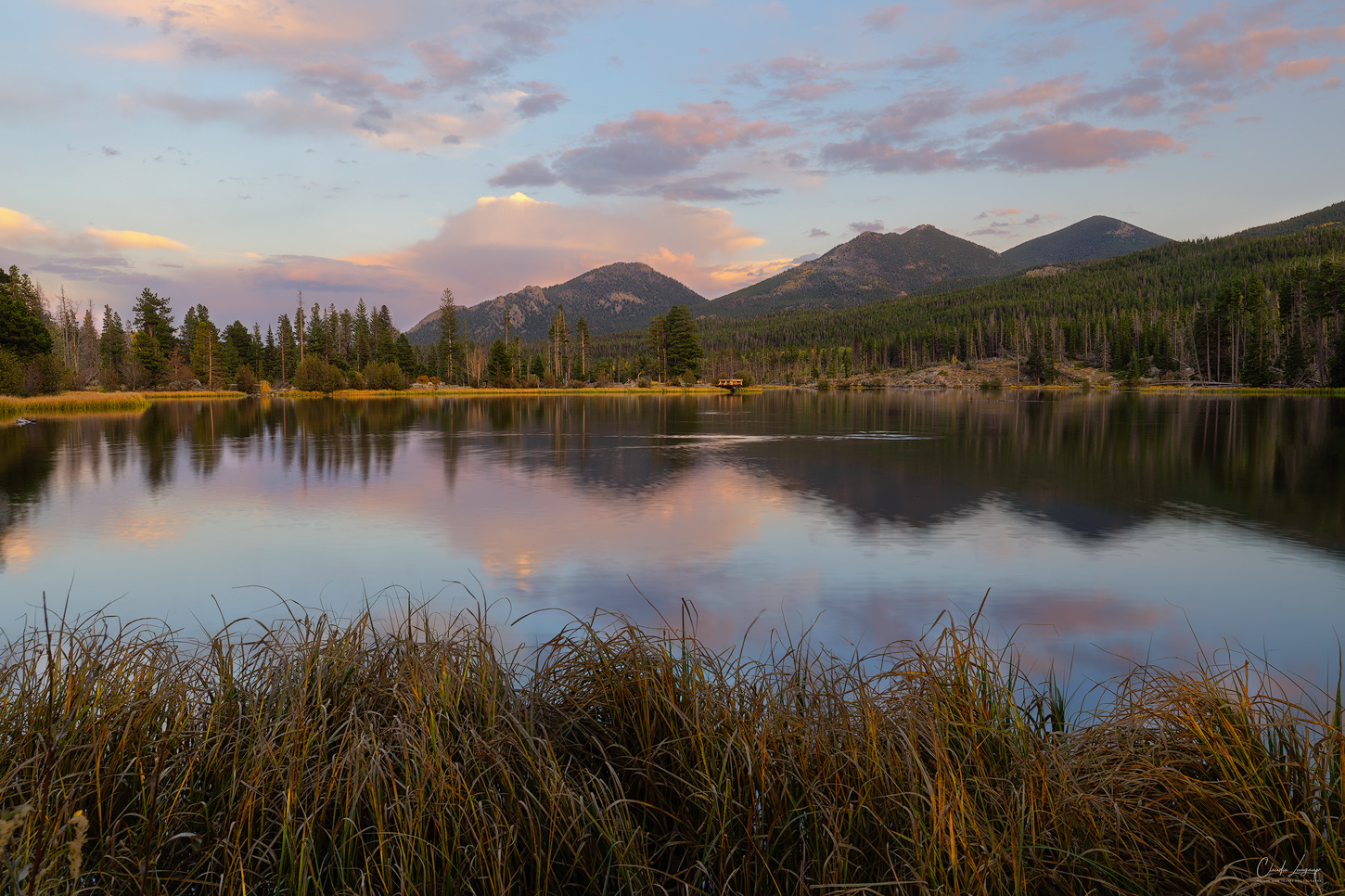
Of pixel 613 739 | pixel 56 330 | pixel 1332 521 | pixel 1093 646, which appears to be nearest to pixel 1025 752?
pixel 613 739

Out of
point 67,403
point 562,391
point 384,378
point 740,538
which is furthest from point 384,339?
point 740,538

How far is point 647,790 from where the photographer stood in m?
3.41

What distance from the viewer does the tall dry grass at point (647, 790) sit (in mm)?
2770

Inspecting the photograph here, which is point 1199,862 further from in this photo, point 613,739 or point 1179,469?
point 1179,469

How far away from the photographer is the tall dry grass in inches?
109

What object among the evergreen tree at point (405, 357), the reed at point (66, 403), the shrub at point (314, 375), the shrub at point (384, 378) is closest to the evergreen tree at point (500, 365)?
the shrub at point (384, 378)

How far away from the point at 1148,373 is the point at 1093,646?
13731 cm

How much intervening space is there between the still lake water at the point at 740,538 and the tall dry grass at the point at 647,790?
9.20 ft

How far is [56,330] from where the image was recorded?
10400 cm

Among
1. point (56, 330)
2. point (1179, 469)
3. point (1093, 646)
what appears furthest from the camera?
point (56, 330)

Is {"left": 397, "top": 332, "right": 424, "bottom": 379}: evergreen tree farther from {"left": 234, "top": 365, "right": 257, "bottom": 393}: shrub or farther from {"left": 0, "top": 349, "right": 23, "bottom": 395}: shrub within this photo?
{"left": 0, "top": 349, "right": 23, "bottom": 395}: shrub

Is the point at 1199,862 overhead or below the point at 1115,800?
below

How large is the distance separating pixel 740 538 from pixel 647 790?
7.94m

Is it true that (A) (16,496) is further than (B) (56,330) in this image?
No
